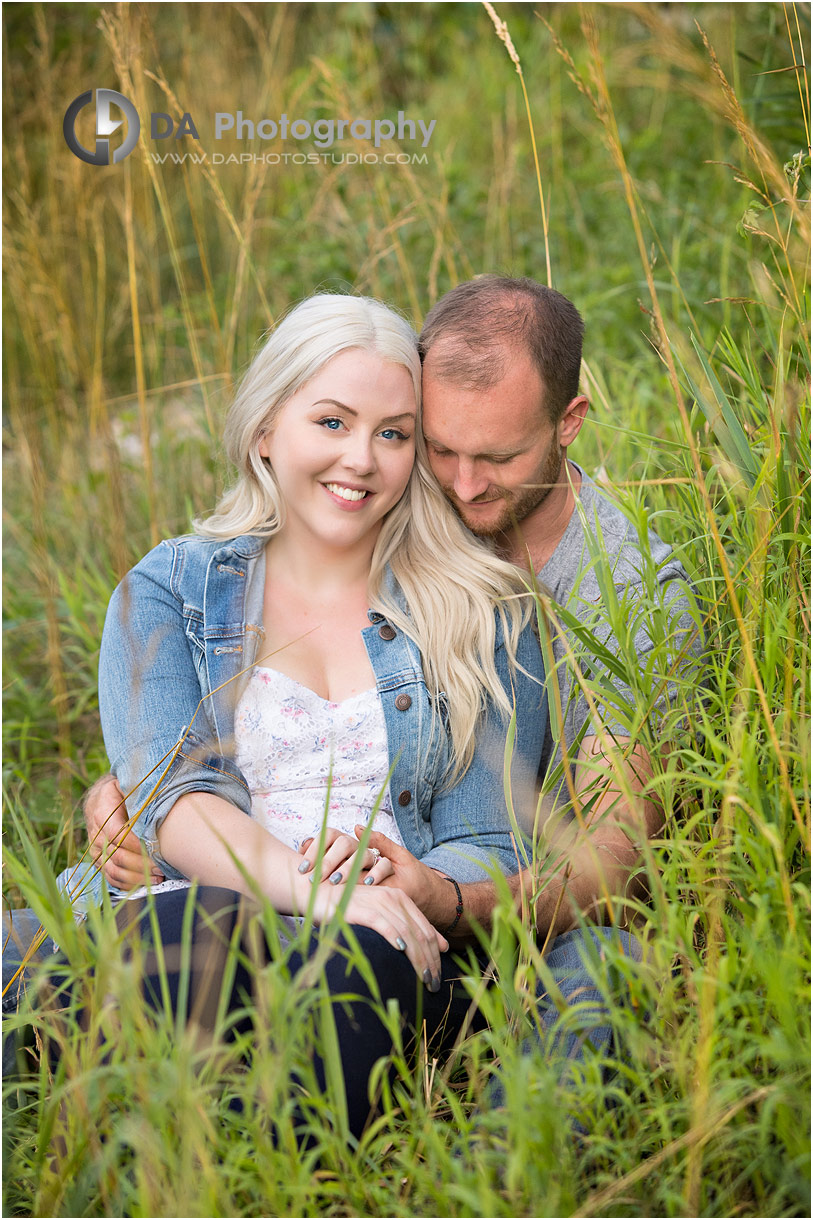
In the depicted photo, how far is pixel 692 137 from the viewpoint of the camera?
455 centimetres

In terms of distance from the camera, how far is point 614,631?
1723mm

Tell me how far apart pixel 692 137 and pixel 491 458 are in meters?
3.14

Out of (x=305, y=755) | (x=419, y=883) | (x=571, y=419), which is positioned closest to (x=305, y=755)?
(x=305, y=755)

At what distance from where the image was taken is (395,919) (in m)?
1.67

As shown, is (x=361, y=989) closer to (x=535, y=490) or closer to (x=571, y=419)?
(x=535, y=490)

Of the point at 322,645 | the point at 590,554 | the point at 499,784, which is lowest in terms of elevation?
the point at 499,784

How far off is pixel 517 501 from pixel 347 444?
1.36 ft

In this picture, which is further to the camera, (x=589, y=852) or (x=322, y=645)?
(x=322, y=645)

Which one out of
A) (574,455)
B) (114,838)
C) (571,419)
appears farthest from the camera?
(574,455)

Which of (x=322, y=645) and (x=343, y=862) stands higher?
(x=322, y=645)

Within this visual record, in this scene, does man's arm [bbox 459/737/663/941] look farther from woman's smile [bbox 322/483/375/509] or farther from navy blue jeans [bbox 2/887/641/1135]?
woman's smile [bbox 322/483/375/509]

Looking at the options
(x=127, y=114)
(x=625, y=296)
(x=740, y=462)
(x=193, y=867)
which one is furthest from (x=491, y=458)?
(x=625, y=296)

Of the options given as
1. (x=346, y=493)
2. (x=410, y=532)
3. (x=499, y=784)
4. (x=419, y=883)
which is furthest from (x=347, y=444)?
(x=419, y=883)

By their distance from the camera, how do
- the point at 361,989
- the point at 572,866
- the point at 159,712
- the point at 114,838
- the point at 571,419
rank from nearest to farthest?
the point at 361,989 < the point at 572,866 < the point at 114,838 < the point at 159,712 < the point at 571,419
